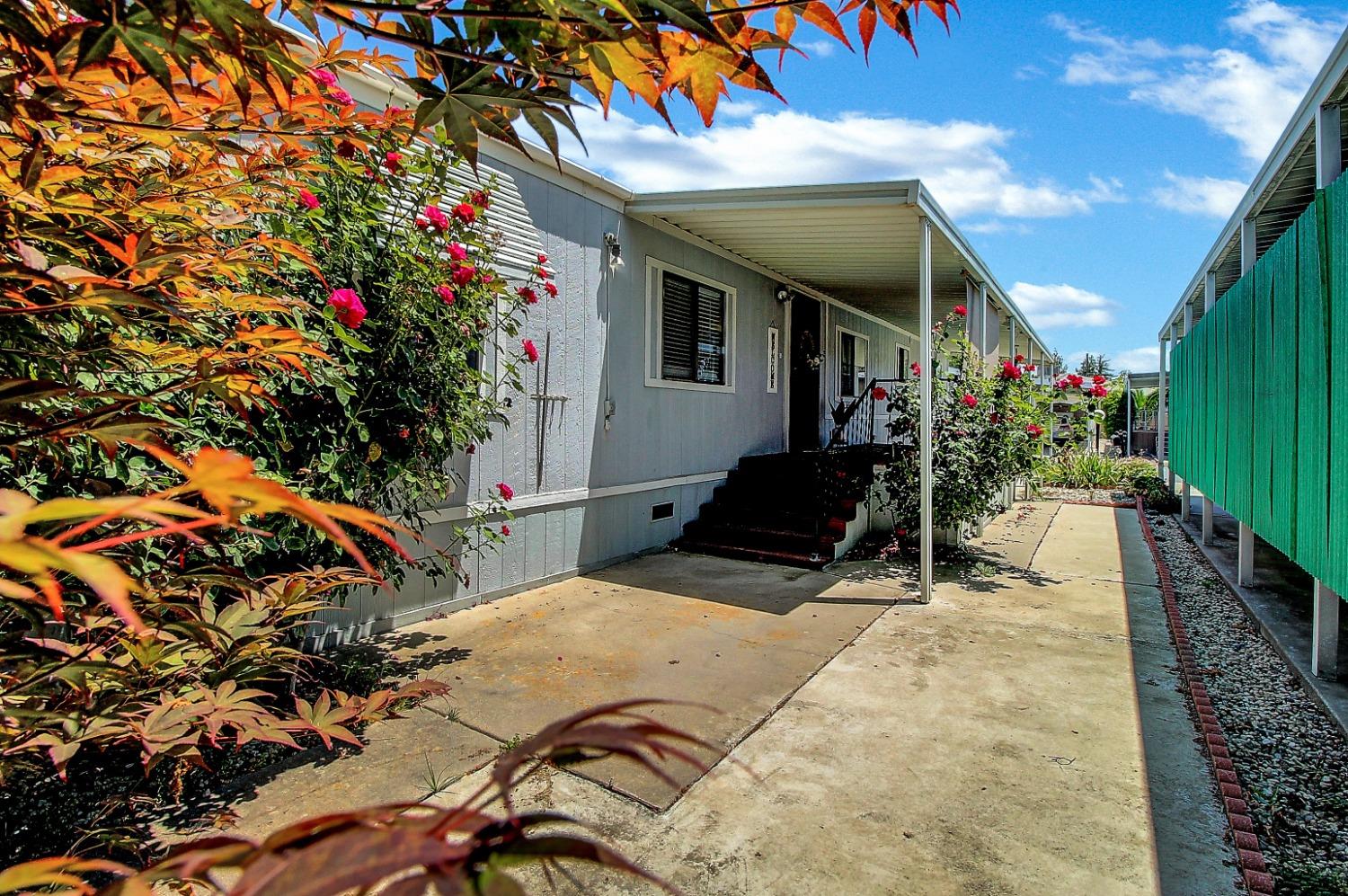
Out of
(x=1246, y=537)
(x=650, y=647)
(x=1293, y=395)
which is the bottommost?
(x=650, y=647)

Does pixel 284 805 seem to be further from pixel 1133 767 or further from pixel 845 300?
pixel 845 300

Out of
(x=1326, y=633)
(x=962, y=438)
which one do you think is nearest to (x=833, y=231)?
(x=962, y=438)

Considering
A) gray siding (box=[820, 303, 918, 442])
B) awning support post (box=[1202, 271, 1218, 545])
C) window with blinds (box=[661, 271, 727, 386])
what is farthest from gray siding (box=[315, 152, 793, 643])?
awning support post (box=[1202, 271, 1218, 545])

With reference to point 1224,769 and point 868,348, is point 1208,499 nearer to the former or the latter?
point 1224,769

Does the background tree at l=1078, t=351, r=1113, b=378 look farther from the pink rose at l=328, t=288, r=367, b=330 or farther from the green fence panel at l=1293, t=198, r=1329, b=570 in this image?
the pink rose at l=328, t=288, r=367, b=330

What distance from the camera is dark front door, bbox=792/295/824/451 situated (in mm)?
10031

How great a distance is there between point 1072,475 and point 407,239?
1420cm

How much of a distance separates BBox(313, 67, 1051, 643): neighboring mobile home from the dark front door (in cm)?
31

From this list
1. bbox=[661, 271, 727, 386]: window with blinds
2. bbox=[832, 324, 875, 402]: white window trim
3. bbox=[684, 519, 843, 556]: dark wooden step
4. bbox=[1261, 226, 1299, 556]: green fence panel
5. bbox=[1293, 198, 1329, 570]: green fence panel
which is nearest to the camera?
bbox=[1293, 198, 1329, 570]: green fence panel

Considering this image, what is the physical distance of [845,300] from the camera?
1118 cm

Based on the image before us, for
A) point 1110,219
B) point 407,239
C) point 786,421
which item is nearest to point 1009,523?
point 786,421

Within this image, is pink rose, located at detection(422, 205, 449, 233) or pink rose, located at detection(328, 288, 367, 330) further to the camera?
pink rose, located at detection(422, 205, 449, 233)

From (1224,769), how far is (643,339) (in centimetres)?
528

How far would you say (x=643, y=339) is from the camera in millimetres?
6949
